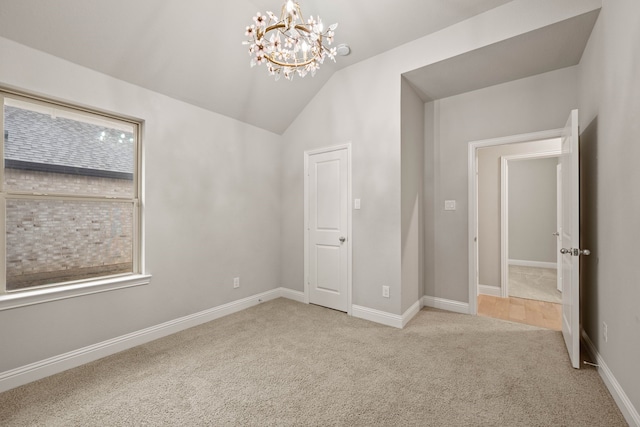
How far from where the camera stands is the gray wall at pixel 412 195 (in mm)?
3150

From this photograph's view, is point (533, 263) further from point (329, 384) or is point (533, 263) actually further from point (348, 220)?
point (329, 384)

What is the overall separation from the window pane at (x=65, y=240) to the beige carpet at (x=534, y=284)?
5.03 m

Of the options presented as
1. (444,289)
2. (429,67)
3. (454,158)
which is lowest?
(444,289)

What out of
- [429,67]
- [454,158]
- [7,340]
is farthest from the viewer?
[454,158]

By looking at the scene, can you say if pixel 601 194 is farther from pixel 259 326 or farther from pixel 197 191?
pixel 197 191

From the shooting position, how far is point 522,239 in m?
6.50

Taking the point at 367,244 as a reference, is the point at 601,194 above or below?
above

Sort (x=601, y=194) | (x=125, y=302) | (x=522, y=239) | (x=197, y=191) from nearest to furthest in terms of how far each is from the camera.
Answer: (x=601, y=194) < (x=125, y=302) < (x=197, y=191) < (x=522, y=239)

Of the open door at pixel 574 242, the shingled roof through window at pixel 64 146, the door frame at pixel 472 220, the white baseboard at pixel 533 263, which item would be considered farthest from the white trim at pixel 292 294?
the white baseboard at pixel 533 263

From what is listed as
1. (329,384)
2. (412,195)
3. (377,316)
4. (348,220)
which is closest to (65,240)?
(329,384)

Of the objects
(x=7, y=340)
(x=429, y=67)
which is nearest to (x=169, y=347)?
(x=7, y=340)

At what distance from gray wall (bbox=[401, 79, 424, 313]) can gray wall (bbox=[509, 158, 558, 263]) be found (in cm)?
414

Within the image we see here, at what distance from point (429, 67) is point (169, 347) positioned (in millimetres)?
3685

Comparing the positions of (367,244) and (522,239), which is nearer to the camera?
(367,244)
